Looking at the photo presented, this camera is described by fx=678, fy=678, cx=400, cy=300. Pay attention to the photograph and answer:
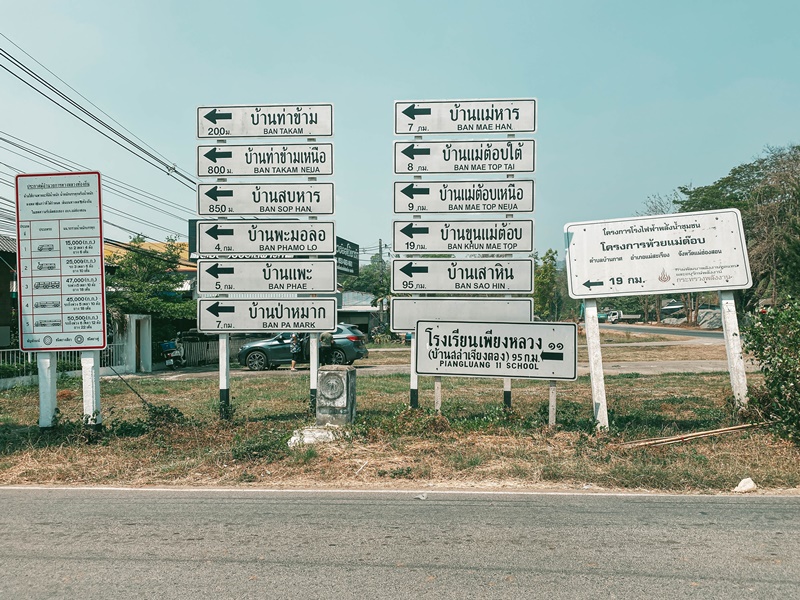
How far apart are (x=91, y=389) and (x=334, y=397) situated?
3.28 m

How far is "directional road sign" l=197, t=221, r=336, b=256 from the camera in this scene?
10.2 metres

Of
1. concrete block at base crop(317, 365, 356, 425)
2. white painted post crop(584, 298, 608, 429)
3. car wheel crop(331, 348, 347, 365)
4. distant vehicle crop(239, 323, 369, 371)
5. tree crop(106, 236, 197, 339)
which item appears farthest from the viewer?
tree crop(106, 236, 197, 339)

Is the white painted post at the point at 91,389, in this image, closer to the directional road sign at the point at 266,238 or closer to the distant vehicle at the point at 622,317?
the directional road sign at the point at 266,238

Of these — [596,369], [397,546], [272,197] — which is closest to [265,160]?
[272,197]

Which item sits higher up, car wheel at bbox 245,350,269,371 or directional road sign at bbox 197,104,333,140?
directional road sign at bbox 197,104,333,140

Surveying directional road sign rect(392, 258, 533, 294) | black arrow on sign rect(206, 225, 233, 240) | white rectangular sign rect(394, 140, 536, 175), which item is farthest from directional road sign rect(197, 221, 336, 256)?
white rectangular sign rect(394, 140, 536, 175)

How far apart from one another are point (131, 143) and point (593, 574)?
18.2 meters

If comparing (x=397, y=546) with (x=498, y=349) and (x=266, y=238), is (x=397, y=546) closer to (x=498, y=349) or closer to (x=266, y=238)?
(x=498, y=349)

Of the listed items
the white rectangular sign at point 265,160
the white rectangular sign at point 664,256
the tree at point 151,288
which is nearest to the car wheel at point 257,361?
the tree at point 151,288

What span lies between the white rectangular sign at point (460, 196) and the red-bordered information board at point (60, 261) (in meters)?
4.28

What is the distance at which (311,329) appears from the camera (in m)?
10.2

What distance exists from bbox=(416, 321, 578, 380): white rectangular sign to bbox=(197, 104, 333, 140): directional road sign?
3.40 meters

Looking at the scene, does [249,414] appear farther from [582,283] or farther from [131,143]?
[131,143]

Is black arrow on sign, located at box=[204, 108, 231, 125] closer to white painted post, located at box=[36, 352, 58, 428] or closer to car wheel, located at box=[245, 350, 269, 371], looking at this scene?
white painted post, located at box=[36, 352, 58, 428]
